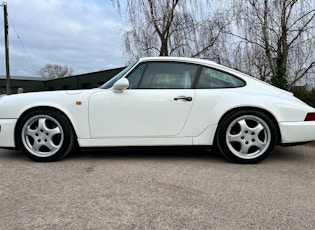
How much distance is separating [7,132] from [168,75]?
2207 millimetres

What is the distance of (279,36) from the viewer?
9.74 metres

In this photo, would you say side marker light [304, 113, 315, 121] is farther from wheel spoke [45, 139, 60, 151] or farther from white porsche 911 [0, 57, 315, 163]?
wheel spoke [45, 139, 60, 151]

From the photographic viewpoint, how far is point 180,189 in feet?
10.3

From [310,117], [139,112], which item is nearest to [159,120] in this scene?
[139,112]

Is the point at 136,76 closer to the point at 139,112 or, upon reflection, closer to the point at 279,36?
the point at 139,112

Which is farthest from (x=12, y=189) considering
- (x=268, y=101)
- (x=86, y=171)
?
(x=268, y=101)

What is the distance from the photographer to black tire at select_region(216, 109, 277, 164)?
4.08 meters

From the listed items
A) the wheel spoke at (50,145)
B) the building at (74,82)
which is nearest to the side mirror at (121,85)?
the wheel spoke at (50,145)

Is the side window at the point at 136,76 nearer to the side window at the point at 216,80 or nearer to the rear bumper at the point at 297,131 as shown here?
the side window at the point at 216,80

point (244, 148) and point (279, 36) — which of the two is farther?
point (279, 36)

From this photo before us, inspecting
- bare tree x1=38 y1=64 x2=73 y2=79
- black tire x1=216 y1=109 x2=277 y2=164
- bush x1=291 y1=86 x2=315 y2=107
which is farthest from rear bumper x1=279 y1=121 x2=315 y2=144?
bare tree x1=38 y1=64 x2=73 y2=79

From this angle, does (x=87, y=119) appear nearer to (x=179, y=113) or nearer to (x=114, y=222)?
(x=179, y=113)

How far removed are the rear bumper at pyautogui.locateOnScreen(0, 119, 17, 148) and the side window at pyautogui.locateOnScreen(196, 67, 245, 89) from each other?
2.45 m

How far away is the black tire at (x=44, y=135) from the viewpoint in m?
4.15
